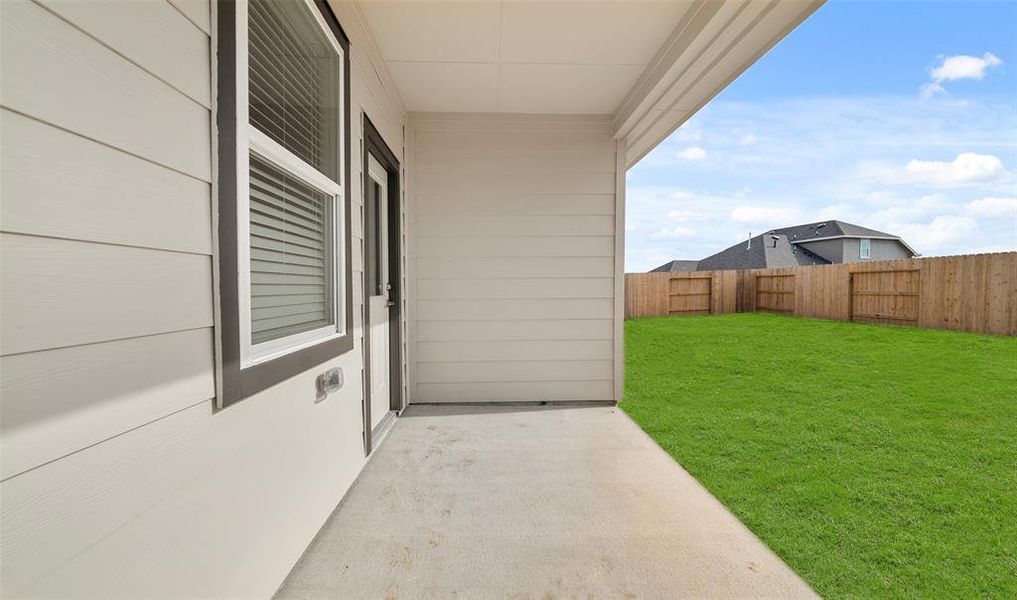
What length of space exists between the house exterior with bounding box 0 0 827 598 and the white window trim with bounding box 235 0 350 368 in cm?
1

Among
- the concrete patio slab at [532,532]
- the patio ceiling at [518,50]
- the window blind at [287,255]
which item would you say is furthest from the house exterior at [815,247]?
the window blind at [287,255]

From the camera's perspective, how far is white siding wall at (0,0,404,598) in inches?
27.0

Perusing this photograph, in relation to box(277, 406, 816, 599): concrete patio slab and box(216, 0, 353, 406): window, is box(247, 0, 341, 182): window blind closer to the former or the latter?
box(216, 0, 353, 406): window

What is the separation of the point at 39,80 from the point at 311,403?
4.61 ft

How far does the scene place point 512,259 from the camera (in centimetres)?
409

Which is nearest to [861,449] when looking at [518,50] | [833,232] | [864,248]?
[518,50]

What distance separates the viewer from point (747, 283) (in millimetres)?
12977

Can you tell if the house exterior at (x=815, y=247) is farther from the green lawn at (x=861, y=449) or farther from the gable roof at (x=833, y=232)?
the green lawn at (x=861, y=449)

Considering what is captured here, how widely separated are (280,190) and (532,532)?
1.84 metres

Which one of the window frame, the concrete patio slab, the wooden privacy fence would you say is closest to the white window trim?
the concrete patio slab

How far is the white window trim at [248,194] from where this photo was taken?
1274mm

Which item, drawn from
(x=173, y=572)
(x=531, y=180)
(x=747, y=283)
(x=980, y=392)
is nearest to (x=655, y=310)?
(x=747, y=283)

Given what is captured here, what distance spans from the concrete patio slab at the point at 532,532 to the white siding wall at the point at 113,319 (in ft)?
1.88

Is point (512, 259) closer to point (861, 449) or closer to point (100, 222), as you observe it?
point (861, 449)
